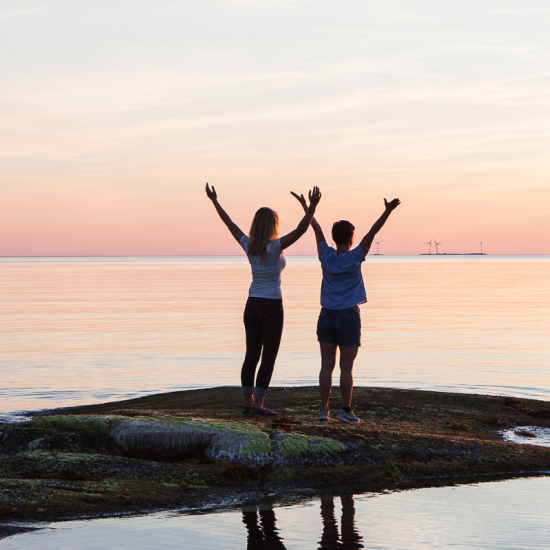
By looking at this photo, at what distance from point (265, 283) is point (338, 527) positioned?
342 centimetres

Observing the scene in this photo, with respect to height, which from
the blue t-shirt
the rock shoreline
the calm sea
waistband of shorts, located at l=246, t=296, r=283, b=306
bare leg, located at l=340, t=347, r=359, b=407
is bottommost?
the calm sea

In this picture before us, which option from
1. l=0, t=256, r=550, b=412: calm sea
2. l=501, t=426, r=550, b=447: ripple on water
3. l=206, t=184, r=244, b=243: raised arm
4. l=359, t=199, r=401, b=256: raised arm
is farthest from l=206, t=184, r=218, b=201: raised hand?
l=0, t=256, r=550, b=412: calm sea

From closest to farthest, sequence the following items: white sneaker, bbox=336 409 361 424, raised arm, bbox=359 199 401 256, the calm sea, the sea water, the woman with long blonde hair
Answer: the sea water, raised arm, bbox=359 199 401 256, the woman with long blonde hair, white sneaker, bbox=336 409 361 424, the calm sea

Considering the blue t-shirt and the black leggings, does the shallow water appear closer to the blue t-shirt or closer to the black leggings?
the black leggings

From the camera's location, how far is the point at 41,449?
8.80m

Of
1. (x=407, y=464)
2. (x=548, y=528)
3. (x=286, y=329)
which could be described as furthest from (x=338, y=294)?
(x=286, y=329)

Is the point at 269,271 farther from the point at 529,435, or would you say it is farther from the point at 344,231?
the point at 529,435

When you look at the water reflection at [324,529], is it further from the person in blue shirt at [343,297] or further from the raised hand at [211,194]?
the raised hand at [211,194]

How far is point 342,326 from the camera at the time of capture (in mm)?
9172

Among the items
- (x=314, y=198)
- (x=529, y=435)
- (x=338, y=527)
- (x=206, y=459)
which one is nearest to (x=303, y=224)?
(x=314, y=198)

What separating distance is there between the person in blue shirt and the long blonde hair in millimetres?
740

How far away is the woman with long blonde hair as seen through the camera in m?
9.23

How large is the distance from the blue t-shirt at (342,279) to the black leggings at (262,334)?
0.66m

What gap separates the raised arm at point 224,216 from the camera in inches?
388
